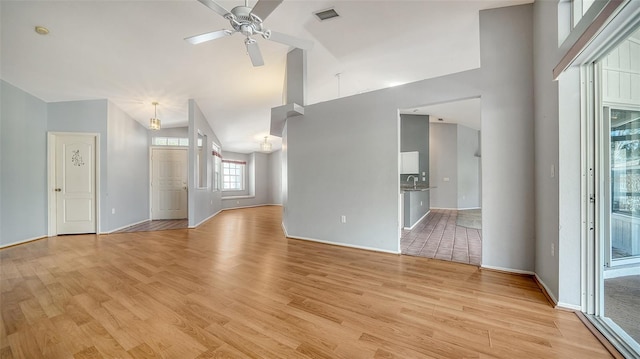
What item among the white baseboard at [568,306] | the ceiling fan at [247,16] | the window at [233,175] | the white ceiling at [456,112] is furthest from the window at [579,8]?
the window at [233,175]

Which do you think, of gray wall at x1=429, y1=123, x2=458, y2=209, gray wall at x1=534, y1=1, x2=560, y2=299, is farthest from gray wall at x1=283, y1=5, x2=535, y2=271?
gray wall at x1=429, y1=123, x2=458, y2=209

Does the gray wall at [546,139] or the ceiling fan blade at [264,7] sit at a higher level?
the ceiling fan blade at [264,7]

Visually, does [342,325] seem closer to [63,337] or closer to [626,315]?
[63,337]

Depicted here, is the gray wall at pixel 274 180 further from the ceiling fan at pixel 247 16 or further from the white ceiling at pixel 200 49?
the ceiling fan at pixel 247 16

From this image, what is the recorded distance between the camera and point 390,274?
8.70 feet

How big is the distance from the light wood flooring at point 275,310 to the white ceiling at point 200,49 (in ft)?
9.47

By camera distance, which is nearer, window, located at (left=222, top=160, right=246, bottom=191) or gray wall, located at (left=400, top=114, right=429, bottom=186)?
gray wall, located at (left=400, top=114, right=429, bottom=186)

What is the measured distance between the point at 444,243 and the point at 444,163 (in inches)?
228

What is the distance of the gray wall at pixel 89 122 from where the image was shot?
4719 mm

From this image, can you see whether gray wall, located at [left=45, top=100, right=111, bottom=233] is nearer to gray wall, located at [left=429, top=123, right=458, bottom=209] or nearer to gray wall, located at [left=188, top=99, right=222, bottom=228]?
gray wall, located at [left=188, top=99, right=222, bottom=228]

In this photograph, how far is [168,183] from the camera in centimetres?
698

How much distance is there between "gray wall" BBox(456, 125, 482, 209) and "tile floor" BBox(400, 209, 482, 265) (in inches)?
166

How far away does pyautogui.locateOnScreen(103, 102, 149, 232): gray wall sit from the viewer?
5117mm

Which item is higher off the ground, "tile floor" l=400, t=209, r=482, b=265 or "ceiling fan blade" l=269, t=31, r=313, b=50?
"ceiling fan blade" l=269, t=31, r=313, b=50
